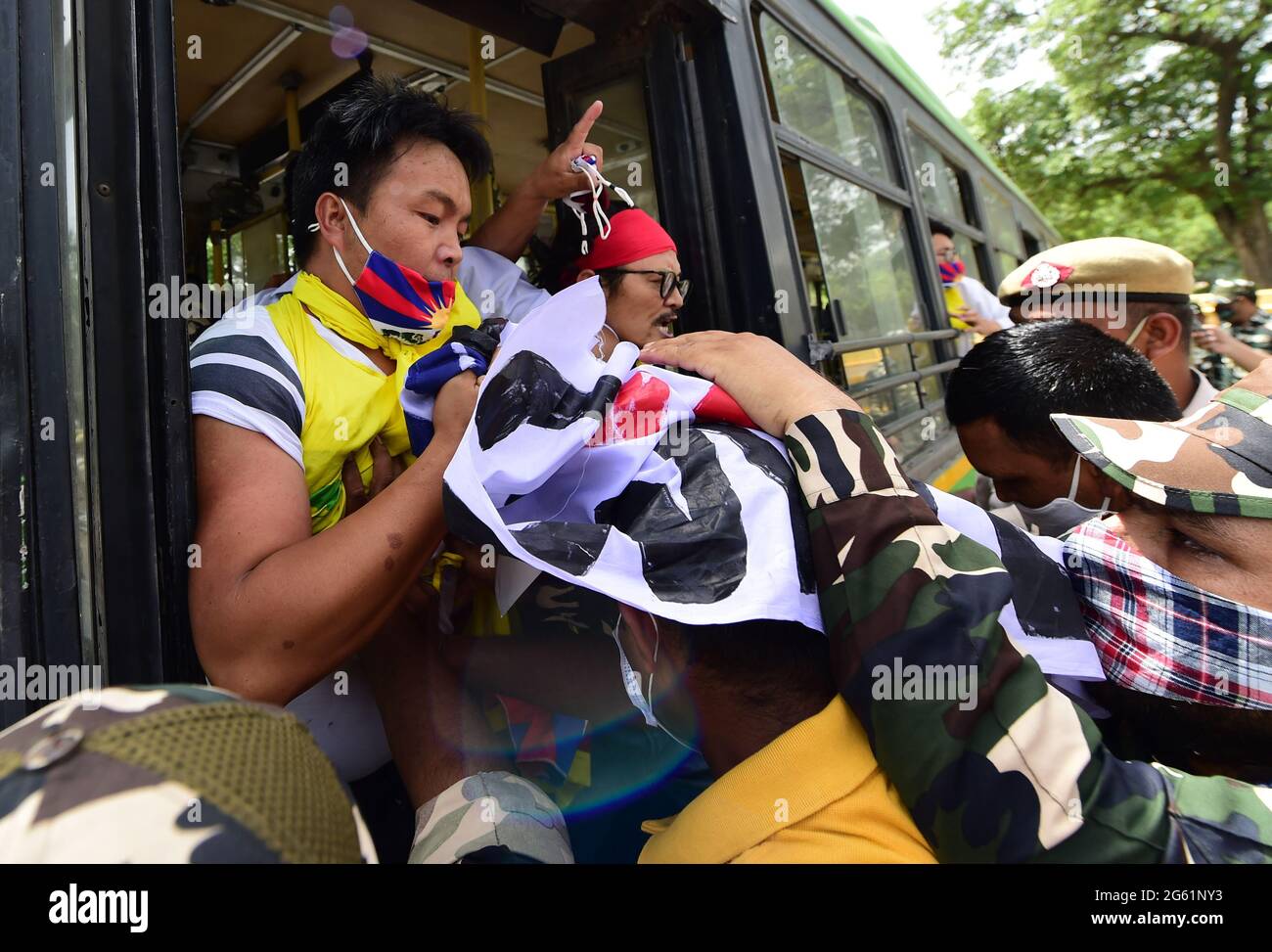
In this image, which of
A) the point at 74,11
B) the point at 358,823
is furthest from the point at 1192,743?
the point at 74,11

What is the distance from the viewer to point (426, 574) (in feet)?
4.77

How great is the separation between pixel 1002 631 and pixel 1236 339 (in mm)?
4491

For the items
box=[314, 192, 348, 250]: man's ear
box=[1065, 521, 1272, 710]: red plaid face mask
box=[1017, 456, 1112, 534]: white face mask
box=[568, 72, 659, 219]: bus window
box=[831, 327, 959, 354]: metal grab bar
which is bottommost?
box=[1065, 521, 1272, 710]: red plaid face mask

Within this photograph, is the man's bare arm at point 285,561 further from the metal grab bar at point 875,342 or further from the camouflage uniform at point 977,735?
the metal grab bar at point 875,342

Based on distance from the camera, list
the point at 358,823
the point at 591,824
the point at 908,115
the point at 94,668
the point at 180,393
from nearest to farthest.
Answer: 1. the point at 358,823
2. the point at 94,668
3. the point at 180,393
4. the point at 591,824
5. the point at 908,115

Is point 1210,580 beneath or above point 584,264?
beneath

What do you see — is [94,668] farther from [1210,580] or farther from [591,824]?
[1210,580]

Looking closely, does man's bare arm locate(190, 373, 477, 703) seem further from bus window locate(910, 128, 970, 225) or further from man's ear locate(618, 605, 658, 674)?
bus window locate(910, 128, 970, 225)

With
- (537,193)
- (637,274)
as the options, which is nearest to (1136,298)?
(637,274)

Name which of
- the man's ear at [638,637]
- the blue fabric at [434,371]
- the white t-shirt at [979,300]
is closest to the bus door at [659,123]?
the blue fabric at [434,371]

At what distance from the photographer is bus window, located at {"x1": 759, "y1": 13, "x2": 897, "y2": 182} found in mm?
2650

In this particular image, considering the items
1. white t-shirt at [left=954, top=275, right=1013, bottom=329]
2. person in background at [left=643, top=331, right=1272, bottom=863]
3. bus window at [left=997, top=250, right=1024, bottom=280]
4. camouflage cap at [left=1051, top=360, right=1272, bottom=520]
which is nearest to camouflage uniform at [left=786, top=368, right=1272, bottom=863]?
person in background at [left=643, top=331, right=1272, bottom=863]

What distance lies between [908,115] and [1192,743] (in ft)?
12.0

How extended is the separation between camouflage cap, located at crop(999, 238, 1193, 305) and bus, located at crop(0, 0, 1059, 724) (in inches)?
24.3
